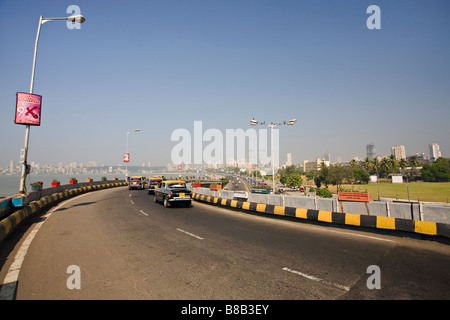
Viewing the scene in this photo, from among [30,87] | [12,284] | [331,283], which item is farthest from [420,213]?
[30,87]

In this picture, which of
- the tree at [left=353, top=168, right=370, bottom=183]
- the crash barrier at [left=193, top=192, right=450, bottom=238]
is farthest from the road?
the tree at [left=353, top=168, right=370, bottom=183]

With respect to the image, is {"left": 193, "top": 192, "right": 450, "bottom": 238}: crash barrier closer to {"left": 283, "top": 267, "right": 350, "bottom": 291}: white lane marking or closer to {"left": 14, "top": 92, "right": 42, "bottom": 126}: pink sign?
{"left": 283, "top": 267, "right": 350, "bottom": 291}: white lane marking

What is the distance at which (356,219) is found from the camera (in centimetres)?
989

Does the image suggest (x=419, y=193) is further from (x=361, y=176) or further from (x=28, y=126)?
(x=28, y=126)

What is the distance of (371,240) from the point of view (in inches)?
315

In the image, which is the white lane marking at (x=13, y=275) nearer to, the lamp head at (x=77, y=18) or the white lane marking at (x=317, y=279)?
the white lane marking at (x=317, y=279)

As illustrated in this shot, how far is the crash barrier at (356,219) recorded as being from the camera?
795cm

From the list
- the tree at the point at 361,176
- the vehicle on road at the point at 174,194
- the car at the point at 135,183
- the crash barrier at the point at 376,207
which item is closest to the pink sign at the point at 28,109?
the vehicle on road at the point at 174,194

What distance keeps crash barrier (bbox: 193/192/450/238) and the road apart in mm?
566

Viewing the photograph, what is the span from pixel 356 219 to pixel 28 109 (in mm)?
17404

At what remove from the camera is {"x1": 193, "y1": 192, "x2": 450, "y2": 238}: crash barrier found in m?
7.95

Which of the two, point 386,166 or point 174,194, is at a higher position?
point 386,166

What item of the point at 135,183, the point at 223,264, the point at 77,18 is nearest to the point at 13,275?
the point at 223,264
